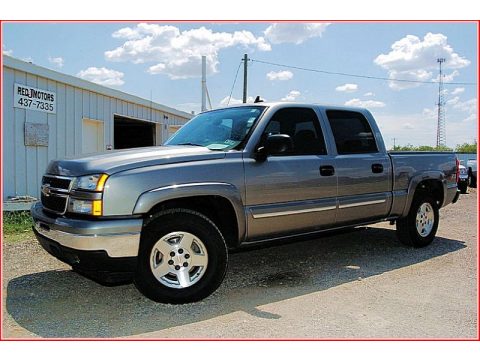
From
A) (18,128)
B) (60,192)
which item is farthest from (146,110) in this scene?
(60,192)

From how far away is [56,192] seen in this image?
13.8 ft

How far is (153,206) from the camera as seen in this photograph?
3961 mm

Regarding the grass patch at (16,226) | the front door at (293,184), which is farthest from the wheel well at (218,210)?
the grass patch at (16,226)

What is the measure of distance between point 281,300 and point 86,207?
1965 mm

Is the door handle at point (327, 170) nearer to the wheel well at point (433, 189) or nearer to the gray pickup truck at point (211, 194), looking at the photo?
the gray pickup truck at point (211, 194)

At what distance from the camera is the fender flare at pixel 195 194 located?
3.90 meters

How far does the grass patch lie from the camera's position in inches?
282

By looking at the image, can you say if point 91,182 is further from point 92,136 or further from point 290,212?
point 92,136

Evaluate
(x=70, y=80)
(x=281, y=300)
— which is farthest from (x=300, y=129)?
(x=70, y=80)

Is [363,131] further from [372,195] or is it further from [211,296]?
[211,296]

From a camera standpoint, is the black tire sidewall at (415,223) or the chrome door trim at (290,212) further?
the black tire sidewall at (415,223)

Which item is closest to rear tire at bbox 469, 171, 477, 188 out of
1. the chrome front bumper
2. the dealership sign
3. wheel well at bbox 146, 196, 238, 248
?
the dealership sign

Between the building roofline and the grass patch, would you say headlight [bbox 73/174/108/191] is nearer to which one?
the grass patch

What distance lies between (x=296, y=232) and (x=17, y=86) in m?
6.91
